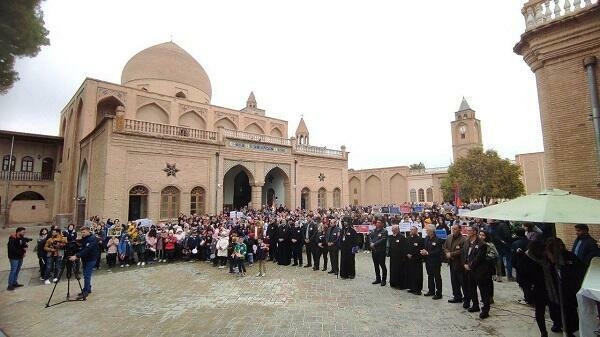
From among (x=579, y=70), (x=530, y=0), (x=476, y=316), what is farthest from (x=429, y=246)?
(x=530, y=0)

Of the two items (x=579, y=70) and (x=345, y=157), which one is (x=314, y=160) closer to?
(x=345, y=157)

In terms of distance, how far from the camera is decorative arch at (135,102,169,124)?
24.8 metres

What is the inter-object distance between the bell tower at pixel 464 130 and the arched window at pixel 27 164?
192 ft

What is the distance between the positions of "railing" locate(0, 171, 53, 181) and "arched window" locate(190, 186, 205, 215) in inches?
688

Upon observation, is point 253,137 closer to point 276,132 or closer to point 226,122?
point 226,122


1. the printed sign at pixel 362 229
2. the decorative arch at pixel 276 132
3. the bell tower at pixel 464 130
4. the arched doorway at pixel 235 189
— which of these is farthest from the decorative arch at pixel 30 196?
the bell tower at pixel 464 130

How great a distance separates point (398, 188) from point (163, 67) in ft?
113

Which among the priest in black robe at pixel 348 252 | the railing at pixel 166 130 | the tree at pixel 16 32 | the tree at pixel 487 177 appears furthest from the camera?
the tree at pixel 487 177

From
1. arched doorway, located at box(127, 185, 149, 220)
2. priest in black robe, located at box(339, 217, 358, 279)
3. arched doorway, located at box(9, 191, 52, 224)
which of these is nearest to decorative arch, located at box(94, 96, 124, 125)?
arched doorway, located at box(9, 191, 52, 224)

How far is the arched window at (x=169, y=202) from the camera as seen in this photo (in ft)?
58.1

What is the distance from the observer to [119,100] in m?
23.4

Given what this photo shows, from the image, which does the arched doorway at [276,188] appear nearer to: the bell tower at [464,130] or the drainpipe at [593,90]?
the drainpipe at [593,90]

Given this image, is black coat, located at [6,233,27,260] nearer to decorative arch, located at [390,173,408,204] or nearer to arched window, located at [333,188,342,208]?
arched window, located at [333,188,342,208]

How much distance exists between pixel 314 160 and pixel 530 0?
19042 mm
